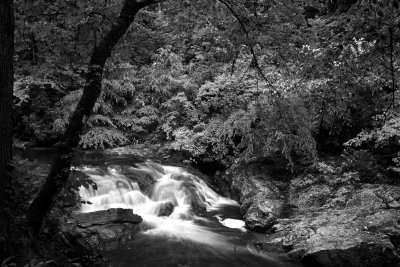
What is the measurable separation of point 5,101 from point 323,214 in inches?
264

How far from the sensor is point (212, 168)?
469 inches

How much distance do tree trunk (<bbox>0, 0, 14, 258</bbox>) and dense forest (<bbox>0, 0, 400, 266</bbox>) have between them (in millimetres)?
12

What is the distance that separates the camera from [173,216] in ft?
28.8

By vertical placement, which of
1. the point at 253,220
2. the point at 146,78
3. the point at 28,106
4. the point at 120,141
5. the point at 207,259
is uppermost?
the point at 146,78

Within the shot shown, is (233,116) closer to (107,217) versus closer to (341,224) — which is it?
(341,224)

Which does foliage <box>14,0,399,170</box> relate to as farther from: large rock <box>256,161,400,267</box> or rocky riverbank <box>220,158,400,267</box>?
large rock <box>256,161,400,267</box>

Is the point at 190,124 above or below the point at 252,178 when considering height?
above

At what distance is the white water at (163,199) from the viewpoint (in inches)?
312

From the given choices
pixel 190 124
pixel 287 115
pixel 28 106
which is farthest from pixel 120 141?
pixel 287 115

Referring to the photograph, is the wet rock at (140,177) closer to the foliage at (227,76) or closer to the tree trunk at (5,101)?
the foliage at (227,76)

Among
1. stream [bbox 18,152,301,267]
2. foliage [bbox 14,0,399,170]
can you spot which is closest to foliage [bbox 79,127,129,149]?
foliage [bbox 14,0,399,170]

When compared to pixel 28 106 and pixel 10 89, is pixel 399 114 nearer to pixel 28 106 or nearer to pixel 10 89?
pixel 10 89

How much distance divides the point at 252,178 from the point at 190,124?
439 cm

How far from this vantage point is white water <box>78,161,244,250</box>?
7934 millimetres
